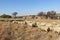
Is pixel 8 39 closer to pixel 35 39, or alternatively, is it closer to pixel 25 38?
pixel 25 38

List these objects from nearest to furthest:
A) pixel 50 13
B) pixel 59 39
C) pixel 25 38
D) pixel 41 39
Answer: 1. pixel 25 38
2. pixel 41 39
3. pixel 59 39
4. pixel 50 13

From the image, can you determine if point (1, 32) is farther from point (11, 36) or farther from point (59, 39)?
point (59, 39)

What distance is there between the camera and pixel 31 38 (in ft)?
72.0

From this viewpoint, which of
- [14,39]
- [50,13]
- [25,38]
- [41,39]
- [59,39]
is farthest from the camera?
[50,13]

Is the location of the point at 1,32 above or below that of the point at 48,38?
above

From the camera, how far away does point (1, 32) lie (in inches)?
798

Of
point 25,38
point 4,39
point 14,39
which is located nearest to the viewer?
point 4,39

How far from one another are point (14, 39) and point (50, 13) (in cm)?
8226

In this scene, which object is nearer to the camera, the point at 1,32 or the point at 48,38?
the point at 1,32

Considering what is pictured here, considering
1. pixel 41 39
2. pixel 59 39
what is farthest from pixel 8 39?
pixel 59 39

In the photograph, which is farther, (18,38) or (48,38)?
(48,38)

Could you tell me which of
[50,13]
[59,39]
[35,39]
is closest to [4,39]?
[35,39]

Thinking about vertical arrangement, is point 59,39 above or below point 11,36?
below

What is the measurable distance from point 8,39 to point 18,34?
2.98 metres
